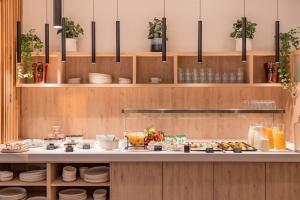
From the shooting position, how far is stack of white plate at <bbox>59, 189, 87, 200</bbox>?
3.74m

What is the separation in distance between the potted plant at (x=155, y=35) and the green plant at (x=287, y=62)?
140 centimetres

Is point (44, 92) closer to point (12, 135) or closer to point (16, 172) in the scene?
point (12, 135)

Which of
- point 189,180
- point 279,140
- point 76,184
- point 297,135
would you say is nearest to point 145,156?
point 189,180

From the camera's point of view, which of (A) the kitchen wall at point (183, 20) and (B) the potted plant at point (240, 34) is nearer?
(B) the potted plant at point (240, 34)

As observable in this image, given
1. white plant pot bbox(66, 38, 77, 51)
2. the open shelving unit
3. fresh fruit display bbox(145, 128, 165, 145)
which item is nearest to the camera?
fresh fruit display bbox(145, 128, 165, 145)

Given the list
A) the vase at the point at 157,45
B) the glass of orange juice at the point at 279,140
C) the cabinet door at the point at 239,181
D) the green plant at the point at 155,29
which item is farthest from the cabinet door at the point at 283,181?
the green plant at the point at 155,29

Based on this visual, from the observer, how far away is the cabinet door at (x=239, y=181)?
3.67 meters

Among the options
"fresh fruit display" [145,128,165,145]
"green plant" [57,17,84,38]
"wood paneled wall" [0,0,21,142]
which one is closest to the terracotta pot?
"wood paneled wall" [0,0,21,142]

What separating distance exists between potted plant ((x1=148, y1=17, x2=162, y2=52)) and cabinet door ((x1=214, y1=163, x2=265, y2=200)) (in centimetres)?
162

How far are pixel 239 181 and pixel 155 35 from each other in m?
1.93

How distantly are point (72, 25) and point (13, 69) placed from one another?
0.86 metres

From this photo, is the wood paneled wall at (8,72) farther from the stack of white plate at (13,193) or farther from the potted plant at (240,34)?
the potted plant at (240,34)

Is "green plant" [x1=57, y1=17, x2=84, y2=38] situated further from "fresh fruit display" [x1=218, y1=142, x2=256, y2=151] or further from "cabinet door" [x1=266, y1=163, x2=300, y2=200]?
"cabinet door" [x1=266, y1=163, x2=300, y2=200]

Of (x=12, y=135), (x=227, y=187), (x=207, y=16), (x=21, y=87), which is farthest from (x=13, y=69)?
(x=227, y=187)
